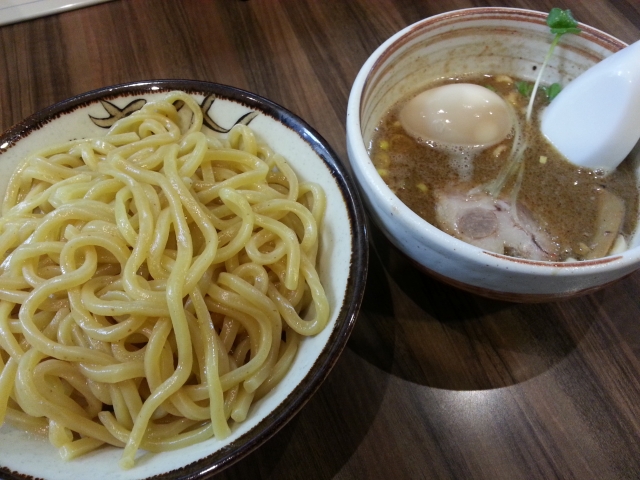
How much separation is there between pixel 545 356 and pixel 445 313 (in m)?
0.24

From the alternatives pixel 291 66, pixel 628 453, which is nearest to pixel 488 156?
pixel 628 453

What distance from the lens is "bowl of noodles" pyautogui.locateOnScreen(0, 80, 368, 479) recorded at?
833 mm

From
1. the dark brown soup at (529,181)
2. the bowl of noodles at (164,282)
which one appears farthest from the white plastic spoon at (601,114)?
the bowl of noodles at (164,282)

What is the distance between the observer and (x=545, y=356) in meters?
1.05

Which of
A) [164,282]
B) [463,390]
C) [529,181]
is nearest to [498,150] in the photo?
[529,181]

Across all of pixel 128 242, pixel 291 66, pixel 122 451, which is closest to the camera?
pixel 122 451

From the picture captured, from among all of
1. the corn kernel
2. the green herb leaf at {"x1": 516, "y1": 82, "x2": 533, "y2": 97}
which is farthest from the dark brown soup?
the green herb leaf at {"x1": 516, "y1": 82, "x2": 533, "y2": 97}

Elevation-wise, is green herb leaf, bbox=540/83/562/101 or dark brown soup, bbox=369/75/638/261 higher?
green herb leaf, bbox=540/83/562/101

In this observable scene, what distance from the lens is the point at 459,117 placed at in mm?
1138

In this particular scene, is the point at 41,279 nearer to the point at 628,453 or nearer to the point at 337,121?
→ the point at 337,121

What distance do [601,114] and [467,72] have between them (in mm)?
383

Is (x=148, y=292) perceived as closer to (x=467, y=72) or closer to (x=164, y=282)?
(x=164, y=282)

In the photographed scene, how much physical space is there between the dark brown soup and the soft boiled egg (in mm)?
26

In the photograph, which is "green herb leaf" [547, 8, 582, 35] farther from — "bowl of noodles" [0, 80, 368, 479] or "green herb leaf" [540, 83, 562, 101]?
"bowl of noodles" [0, 80, 368, 479]
